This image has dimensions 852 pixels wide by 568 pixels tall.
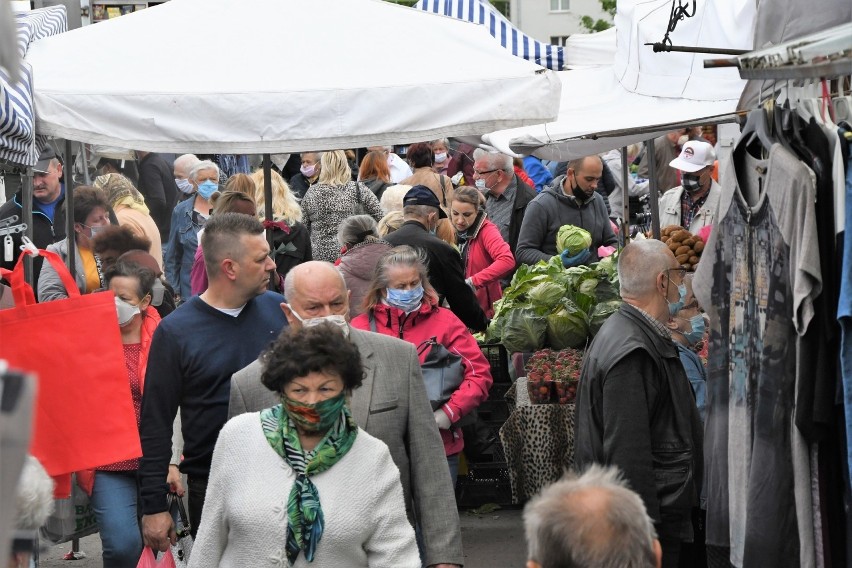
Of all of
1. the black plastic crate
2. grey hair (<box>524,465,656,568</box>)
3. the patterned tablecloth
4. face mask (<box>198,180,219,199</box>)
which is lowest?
the patterned tablecloth

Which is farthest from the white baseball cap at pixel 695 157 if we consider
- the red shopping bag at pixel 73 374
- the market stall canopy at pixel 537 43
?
the red shopping bag at pixel 73 374

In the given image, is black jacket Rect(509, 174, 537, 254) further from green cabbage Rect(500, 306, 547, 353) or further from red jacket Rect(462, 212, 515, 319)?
green cabbage Rect(500, 306, 547, 353)

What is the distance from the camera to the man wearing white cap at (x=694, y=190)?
9.72 m

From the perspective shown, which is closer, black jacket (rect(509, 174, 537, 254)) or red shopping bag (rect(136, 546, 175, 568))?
red shopping bag (rect(136, 546, 175, 568))

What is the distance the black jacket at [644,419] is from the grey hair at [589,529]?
2201 millimetres

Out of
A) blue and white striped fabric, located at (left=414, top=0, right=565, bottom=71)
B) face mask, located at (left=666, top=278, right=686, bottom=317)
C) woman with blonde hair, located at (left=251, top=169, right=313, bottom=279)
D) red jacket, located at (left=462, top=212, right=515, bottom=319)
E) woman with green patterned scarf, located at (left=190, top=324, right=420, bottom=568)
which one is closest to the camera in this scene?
woman with green patterned scarf, located at (left=190, top=324, right=420, bottom=568)

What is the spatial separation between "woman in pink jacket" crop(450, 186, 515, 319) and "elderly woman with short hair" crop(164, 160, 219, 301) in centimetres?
259

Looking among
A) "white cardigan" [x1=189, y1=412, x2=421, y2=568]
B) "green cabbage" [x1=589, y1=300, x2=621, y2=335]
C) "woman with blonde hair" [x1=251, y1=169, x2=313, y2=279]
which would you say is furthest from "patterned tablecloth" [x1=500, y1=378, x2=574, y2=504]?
"white cardigan" [x1=189, y1=412, x2=421, y2=568]

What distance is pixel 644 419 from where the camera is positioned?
521 centimetres

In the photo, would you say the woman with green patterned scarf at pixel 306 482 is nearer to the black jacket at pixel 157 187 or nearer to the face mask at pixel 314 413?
the face mask at pixel 314 413

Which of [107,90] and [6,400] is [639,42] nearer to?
[107,90]

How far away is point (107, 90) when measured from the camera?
20.6ft

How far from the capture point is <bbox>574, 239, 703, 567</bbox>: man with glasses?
5207mm

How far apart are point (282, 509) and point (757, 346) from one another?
1.74 metres
